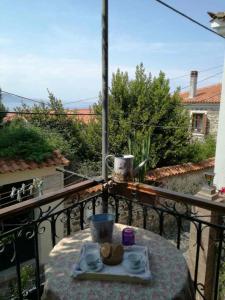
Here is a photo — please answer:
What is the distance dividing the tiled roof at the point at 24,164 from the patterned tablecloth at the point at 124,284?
4.03m

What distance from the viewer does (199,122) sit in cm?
1489

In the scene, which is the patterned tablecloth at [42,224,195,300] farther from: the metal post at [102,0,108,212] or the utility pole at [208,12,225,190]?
the utility pole at [208,12,225,190]

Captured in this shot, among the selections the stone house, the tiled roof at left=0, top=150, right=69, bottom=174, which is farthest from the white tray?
the stone house

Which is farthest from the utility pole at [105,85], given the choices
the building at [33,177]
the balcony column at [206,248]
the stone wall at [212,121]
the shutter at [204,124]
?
the shutter at [204,124]

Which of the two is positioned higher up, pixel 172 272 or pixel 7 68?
pixel 7 68

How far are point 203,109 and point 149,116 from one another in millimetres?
7007

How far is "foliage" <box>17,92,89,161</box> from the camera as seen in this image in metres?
8.43

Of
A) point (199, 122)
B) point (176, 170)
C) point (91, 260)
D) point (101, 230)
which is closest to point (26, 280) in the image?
point (101, 230)

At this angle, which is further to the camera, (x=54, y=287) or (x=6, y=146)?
(x=6, y=146)

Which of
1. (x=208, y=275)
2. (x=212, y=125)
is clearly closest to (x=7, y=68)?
(x=208, y=275)

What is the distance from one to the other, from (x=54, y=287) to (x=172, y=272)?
54cm

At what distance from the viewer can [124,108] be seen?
8.85 metres

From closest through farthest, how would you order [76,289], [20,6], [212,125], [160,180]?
1. [76,289]
2. [20,6]
3. [160,180]
4. [212,125]

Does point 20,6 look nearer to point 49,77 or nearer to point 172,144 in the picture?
point 49,77
